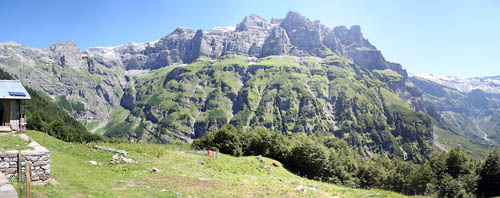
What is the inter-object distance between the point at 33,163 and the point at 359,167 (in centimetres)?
9957

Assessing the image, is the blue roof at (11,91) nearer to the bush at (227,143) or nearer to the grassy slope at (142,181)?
the grassy slope at (142,181)

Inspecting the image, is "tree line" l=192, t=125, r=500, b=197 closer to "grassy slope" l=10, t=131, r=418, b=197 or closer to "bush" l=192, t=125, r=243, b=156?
"bush" l=192, t=125, r=243, b=156

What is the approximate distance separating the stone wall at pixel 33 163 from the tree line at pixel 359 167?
52159 millimetres

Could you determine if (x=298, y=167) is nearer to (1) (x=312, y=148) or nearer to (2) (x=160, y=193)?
(1) (x=312, y=148)

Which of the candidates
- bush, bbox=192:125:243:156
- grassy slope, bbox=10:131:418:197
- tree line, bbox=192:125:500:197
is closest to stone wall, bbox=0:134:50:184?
grassy slope, bbox=10:131:418:197

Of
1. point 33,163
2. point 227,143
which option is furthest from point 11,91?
point 227,143

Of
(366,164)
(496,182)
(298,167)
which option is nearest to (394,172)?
(366,164)

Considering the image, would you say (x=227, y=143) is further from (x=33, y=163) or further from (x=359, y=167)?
(x=33, y=163)

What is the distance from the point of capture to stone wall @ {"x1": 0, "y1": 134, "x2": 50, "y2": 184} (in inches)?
723

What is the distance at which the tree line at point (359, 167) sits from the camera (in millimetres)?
57438

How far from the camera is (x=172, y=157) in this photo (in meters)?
43.9

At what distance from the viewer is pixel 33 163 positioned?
1919cm

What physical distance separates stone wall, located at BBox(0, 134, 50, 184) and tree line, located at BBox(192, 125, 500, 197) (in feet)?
171

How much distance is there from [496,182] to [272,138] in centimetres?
5310
